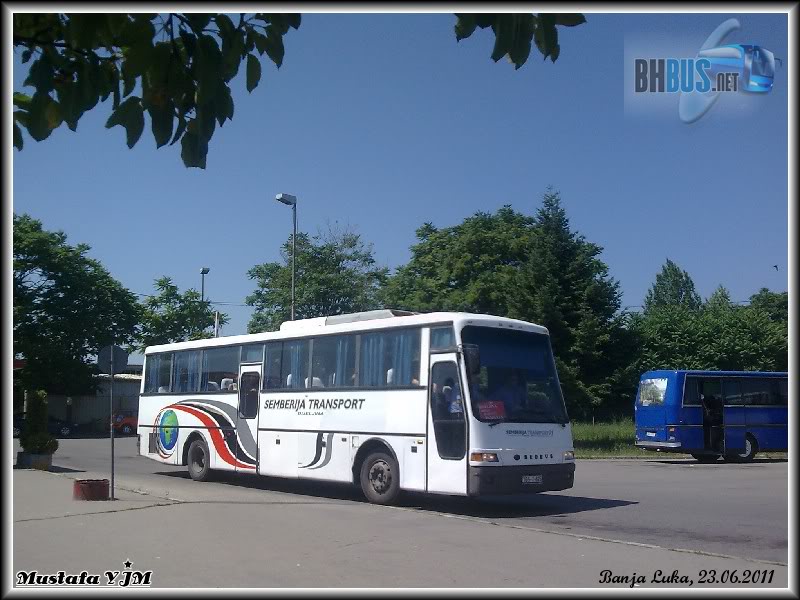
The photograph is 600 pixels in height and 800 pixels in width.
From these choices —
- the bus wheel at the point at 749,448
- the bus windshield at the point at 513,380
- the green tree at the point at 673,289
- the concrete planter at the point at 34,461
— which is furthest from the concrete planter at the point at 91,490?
the green tree at the point at 673,289

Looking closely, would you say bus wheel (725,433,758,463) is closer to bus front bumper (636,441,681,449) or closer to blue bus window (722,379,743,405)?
blue bus window (722,379,743,405)

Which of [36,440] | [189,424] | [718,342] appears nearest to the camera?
[189,424]

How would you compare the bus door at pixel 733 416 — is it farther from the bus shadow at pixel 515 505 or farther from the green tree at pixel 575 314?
the bus shadow at pixel 515 505

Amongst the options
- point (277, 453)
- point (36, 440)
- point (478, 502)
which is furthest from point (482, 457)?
point (36, 440)

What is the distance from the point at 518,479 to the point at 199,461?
9.15 m

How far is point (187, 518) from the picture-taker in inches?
461

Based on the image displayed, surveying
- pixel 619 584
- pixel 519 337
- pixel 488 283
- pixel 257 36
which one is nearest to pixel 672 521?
pixel 519 337

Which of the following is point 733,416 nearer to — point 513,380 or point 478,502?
point 478,502

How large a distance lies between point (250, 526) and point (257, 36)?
7731mm

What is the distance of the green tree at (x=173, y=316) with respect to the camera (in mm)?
56031

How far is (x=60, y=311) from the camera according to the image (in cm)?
5466

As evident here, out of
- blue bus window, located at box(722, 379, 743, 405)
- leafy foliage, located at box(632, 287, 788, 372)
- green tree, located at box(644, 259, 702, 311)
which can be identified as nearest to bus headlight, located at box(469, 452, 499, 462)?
blue bus window, located at box(722, 379, 743, 405)

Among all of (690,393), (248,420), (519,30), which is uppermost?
(519,30)

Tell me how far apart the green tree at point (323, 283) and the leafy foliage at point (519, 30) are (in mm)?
35343
